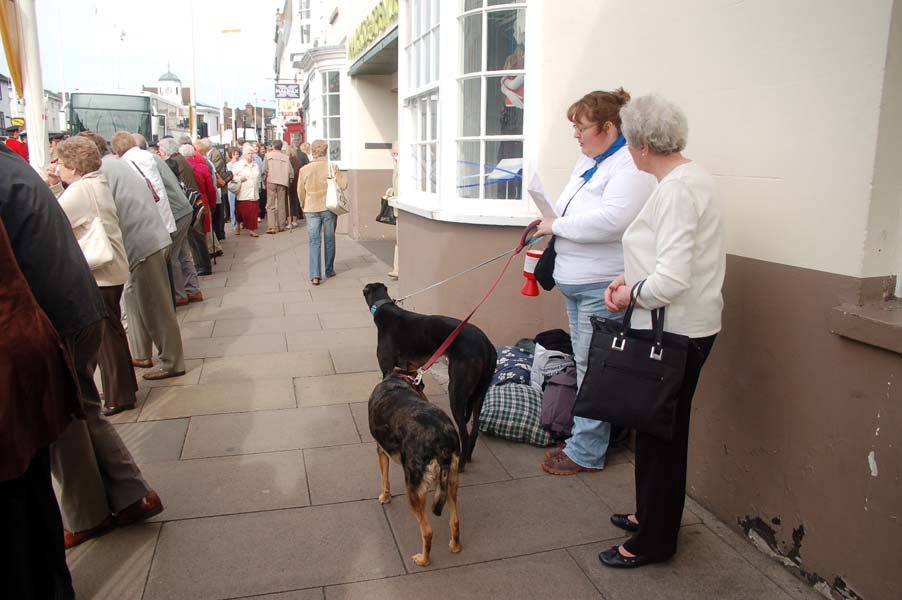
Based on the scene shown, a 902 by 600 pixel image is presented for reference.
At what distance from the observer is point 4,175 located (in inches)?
108

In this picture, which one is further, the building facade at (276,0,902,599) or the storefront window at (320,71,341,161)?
the storefront window at (320,71,341,161)

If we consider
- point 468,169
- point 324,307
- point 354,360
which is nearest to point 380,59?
point 324,307

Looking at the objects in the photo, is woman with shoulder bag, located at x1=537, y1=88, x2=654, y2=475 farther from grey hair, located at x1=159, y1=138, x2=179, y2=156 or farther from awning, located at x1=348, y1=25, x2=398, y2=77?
grey hair, located at x1=159, y1=138, x2=179, y2=156

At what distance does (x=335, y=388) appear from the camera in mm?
5715

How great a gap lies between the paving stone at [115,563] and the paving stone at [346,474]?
0.85m

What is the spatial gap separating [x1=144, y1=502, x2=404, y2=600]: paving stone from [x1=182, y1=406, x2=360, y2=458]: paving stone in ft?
2.95

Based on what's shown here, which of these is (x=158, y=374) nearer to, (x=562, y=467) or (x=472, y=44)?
(x=562, y=467)

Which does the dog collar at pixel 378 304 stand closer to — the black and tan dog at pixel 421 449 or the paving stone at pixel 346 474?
the paving stone at pixel 346 474

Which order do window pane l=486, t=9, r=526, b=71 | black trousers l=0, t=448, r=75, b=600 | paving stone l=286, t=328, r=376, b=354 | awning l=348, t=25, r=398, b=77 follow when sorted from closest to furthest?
black trousers l=0, t=448, r=75, b=600, window pane l=486, t=9, r=526, b=71, paving stone l=286, t=328, r=376, b=354, awning l=348, t=25, r=398, b=77

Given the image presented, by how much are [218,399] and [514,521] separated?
2.81 meters

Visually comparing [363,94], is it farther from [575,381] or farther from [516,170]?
[575,381]

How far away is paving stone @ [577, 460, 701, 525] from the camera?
3.72 m

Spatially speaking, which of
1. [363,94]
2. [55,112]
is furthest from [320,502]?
[55,112]

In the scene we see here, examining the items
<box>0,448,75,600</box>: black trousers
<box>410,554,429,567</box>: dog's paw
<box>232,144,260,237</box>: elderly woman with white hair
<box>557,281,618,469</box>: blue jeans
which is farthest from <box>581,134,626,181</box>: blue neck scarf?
<box>232,144,260,237</box>: elderly woman with white hair
